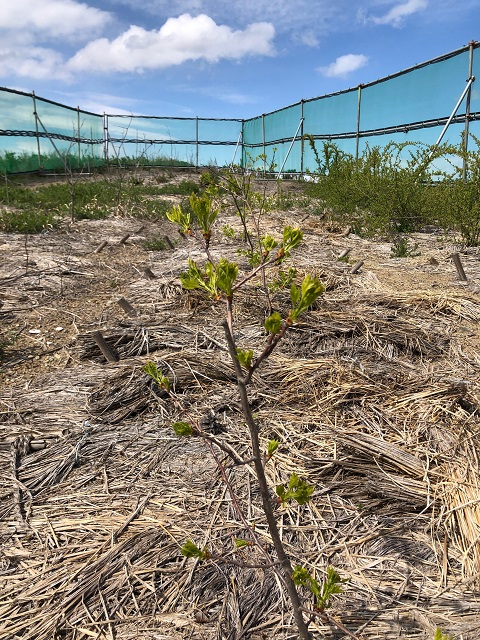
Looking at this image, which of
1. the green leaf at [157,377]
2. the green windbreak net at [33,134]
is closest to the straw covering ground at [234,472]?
the green leaf at [157,377]

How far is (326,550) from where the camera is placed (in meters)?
1.72

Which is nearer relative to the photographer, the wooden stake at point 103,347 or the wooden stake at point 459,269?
the wooden stake at point 103,347

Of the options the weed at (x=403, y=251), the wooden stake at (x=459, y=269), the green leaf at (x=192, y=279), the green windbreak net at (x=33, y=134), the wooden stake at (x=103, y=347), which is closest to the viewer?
the green leaf at (x=192, y=279)

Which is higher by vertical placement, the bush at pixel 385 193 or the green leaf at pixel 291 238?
the bush at pixel 385 193

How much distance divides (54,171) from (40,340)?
1485cm

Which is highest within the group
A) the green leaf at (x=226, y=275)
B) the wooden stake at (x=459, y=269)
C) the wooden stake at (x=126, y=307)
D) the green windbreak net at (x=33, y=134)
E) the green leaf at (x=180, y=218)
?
the green windbreak net at (x=33, y=134)

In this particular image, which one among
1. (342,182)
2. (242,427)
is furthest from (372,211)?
(242,427)

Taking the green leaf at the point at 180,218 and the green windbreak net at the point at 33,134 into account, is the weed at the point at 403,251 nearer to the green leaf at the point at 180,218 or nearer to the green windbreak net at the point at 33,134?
the green leaf at the point at 180,218

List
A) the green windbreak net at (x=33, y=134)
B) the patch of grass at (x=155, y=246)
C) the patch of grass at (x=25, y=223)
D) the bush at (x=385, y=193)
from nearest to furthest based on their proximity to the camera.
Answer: the patch of grass at (x=155, y=246) → the bush at (x=385, y=193) → the patch of grass at (x=25, y=223) → the green windbreak net at (x=33, y=134)

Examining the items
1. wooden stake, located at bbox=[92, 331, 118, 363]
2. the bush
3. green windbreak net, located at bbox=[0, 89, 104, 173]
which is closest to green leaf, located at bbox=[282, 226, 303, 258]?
wooden stake, located at bbox=[92, 331, 118, 363]

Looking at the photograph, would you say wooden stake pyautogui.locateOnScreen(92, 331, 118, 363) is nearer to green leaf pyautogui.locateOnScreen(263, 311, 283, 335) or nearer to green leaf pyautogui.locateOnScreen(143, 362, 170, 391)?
green leaf pyautogui.locateOnScreen(143, 362, 170, 391)

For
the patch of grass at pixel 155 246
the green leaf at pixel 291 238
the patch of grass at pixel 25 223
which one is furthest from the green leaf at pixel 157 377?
the patch of grass at pixel 25 223

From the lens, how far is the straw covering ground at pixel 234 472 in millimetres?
1525

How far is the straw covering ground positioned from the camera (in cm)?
153
